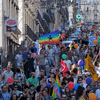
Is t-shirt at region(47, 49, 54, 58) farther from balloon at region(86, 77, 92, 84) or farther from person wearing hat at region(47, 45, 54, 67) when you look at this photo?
balloon at region(86, 77, 92, 84)

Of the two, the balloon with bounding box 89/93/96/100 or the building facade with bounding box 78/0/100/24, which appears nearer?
the balloon with bounding box 89/93/96/100

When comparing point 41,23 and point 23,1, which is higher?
point 23,1

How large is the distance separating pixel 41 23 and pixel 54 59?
1001 inches

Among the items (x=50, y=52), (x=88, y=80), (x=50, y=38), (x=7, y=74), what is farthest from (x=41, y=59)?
(x=88, y=80)

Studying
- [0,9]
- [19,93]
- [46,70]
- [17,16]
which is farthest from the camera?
[17,16]

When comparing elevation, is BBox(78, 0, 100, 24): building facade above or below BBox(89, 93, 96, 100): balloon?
below

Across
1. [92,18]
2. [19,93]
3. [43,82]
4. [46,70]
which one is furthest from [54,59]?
[92,18]

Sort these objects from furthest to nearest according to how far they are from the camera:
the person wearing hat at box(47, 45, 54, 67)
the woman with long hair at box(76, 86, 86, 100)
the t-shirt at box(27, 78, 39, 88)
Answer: the person wearing hat at box(47, 45, 54, 67) → the t-shirt at box(27, 78, 39, 88) → the woman with long hair at box(76, 86, 86, 100)

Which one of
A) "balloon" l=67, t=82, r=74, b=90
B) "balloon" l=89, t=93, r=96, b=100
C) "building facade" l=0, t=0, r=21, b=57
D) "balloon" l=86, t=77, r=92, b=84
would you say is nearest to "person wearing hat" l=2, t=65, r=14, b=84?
"balloon" l=67, t=82, r=74, b=90

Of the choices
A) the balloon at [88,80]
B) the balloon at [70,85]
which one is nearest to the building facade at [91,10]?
the balloon at [88,80]

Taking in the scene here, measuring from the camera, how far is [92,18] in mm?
120125

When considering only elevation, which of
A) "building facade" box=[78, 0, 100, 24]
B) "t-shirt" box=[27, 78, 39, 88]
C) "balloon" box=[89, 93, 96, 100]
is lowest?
"building facade" box=[78, 0, 100, 24]

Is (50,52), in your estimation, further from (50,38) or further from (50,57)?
(50,38)

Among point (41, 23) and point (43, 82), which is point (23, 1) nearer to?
point (41, 23)
